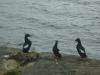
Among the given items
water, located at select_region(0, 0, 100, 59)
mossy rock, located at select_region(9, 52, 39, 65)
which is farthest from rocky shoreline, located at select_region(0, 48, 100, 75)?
water, located at select_region(0, 0, 100, 59)

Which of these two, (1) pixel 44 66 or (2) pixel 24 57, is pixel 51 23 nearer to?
(2) pixel 24 57

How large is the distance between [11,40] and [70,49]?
17.0 ft

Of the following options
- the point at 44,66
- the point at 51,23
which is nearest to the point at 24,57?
the point at 44,66

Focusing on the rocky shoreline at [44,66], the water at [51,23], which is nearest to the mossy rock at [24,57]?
the rocky shoreline at [44,66]

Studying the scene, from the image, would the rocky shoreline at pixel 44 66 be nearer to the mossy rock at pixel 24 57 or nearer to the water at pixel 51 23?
the mossy rock at pixel 24 57

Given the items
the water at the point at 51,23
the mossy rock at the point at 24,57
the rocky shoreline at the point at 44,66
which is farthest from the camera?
the water at the point at 51,23

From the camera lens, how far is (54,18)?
43.6 meters

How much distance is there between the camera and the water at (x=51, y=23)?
108 ft

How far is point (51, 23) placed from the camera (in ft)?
136

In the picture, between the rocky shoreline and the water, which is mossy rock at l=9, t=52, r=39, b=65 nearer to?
the rocky shoreline

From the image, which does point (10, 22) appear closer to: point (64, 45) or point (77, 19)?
point (77, 19)

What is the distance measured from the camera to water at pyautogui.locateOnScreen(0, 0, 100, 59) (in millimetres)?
33062

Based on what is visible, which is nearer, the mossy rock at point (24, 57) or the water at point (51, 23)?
the mossy rock at point (24, 57)

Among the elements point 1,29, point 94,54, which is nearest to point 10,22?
point 1,29
